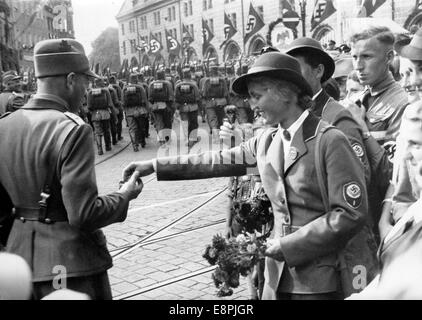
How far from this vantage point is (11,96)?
29.0ft

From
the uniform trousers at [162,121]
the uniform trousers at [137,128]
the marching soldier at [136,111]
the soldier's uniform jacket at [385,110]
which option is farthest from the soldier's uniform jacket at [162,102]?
the soldier's uniform jacket at [385,110]

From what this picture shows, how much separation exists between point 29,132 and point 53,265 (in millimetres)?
639

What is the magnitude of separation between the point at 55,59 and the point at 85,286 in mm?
1131

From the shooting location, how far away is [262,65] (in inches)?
101

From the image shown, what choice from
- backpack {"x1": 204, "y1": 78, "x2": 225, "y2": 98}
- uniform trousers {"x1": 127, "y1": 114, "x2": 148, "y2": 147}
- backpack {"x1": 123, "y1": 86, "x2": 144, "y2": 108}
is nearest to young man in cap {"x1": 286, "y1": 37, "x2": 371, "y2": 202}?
uniform trousers {"x1": 127, "y1": 114, "x2": 148, "y2": 147}

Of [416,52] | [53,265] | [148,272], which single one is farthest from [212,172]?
[148,272]

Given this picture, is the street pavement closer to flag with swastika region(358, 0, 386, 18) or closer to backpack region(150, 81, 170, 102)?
flag with swastika region(358, 0, 386, 18)

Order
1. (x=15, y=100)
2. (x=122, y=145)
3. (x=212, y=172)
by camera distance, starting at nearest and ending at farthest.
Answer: (x=212, y=172)
(x=15, y=100)
(x=122, y=145)

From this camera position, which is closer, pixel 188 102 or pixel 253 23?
pixel 253 23

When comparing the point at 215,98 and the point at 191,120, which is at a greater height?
the point at 215,98

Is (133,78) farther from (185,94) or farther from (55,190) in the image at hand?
(55,190)

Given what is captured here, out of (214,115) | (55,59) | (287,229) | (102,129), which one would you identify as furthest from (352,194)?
(214,115)
